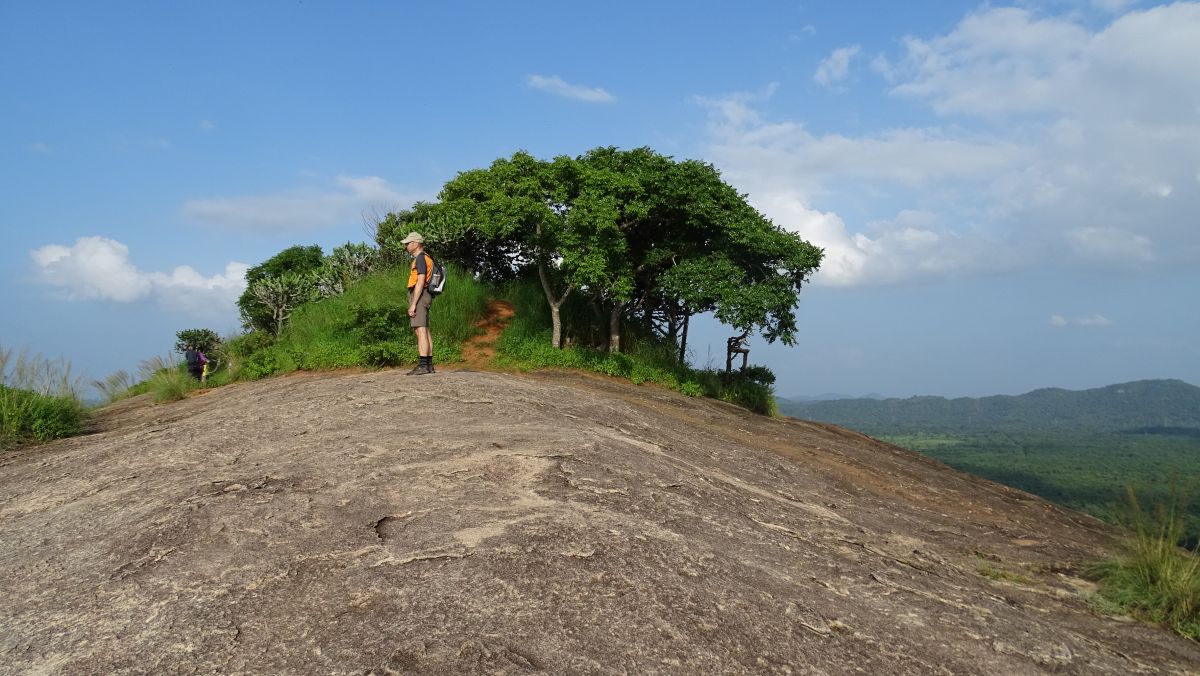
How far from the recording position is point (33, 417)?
9727mm

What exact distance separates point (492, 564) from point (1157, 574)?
5107mm

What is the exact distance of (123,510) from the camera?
545cm

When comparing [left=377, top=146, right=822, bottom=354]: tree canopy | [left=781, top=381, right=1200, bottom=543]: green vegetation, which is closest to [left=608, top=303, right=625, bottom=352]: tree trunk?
[left=377, top=146, right=822, bottom=354]: tree canopy

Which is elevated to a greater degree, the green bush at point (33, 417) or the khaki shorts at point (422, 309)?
the khaki shorts at point (422, 309)

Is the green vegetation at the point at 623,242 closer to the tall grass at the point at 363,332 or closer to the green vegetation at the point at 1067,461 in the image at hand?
the tall grass at the point at 363,332

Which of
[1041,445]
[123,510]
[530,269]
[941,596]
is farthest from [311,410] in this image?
[1041,445]

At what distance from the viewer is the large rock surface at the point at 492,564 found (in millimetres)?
3686

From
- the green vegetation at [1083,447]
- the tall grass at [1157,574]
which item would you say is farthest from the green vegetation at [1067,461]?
the tall grass at [1157,574]

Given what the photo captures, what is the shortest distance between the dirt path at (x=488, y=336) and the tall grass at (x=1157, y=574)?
13.0 metres

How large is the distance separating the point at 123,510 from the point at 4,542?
2.55ft

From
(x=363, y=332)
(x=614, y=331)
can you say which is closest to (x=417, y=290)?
(x=363, y=332)

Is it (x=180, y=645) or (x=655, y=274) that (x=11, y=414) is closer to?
(x=180, y=645)

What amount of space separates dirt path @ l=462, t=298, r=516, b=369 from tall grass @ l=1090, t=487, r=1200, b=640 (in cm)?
1301

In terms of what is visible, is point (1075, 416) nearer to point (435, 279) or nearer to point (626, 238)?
point (626, 238)
